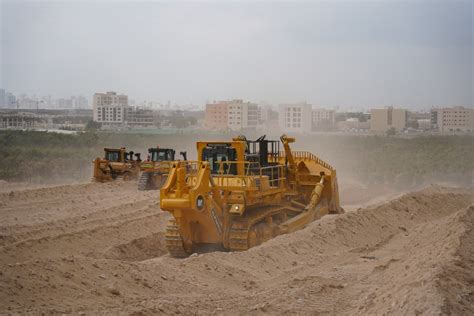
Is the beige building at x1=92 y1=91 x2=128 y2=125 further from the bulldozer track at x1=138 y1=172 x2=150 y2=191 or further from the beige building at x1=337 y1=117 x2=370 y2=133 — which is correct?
the bulldozer track at x1=138 y1=172 x2=150 y2=191

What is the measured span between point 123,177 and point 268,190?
1608cm

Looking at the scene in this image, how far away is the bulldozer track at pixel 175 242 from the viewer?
14.8 metres

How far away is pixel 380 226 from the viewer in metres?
18.9

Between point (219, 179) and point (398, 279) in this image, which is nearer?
point (398, 279)

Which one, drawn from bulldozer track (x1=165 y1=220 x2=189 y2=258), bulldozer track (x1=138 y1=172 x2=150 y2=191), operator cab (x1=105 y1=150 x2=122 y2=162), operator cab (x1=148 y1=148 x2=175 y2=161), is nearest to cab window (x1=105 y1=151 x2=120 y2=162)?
operator cab (x1=105 y1=150 x2=122 y2=162)

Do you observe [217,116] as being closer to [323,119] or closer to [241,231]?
[323,119]

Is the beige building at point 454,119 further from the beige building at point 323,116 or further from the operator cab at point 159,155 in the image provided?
the operator cab at point 159,155

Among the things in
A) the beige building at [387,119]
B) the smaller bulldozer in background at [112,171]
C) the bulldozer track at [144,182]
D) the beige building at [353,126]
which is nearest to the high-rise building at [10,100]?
the smaller bulldozer in background at [112,171]

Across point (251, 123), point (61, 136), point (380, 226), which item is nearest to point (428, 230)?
point (380, 226)

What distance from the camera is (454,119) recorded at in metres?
44.8

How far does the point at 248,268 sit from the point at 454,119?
116 ft

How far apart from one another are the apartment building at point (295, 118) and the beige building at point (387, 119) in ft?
19.8

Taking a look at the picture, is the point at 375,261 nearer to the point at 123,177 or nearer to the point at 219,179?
the point at 219,179

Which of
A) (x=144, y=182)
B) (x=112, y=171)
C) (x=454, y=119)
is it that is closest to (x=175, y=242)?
(x=144, y=182)
